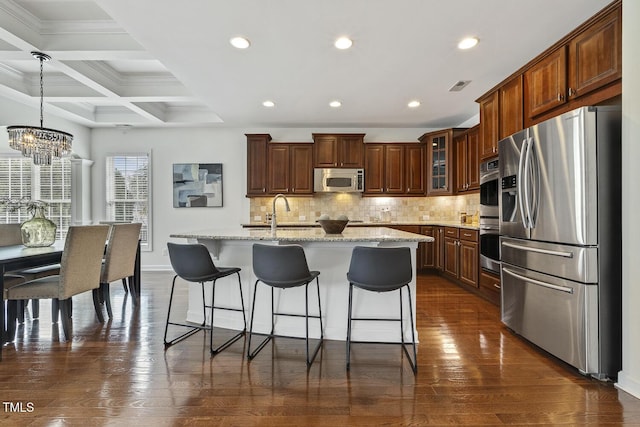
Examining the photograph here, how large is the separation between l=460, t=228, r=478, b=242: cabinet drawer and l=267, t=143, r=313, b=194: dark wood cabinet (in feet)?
8.34

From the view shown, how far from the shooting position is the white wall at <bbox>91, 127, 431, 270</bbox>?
6184 millimetres

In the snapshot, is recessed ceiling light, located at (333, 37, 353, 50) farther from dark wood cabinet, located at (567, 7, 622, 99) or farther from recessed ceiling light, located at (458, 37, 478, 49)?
dark wood cabinet, located at (567, 7, 622, 99)

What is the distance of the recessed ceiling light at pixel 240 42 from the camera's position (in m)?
2.92

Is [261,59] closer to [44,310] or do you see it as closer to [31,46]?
[31,46]

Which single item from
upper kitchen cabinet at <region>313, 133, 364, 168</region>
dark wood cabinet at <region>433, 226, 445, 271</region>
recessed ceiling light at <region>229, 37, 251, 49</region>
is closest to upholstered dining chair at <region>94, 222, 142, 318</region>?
recessed ceiling light at <region>229, 37, 251, 49</region>

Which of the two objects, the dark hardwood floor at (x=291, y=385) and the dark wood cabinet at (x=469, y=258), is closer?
the dark hardwood floor at (x=291, y=385)

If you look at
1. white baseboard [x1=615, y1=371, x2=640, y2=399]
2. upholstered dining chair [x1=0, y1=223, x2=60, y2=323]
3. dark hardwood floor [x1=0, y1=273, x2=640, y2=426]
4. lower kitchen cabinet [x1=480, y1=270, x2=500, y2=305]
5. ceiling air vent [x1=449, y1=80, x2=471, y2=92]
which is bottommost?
dark hardwood floor [x1=0, y1=273, x2=640, y2=426]

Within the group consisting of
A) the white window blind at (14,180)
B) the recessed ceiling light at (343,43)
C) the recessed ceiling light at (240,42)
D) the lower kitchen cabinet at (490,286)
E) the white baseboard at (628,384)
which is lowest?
the white baseboard at (628,384)

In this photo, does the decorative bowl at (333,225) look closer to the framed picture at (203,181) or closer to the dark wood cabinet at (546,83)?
the dark wood cabinet at (546,83)

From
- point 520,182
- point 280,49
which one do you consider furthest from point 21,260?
point 520,182

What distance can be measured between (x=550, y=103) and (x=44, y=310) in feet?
18.3

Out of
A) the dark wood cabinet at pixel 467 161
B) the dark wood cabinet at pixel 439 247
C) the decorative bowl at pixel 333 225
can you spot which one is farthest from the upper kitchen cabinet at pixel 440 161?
the decorative bowl at pixel 333 225

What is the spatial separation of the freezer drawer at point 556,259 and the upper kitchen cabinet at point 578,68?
3.91 ft

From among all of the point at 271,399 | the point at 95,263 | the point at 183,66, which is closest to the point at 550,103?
the point at 271,399
